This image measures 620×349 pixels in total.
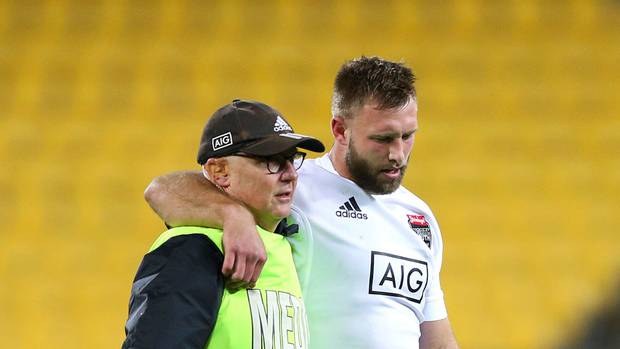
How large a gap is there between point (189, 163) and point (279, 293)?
360 cm

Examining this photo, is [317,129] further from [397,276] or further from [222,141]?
[222,141]

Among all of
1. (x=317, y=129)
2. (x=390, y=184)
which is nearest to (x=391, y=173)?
(x=390, y=184)

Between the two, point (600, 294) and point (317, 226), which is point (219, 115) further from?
point (600, 294)

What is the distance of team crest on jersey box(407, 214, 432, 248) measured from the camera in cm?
221

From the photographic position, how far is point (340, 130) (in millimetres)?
2174

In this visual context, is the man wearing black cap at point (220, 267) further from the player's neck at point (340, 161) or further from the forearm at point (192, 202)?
the player's neck at point (340, 161)

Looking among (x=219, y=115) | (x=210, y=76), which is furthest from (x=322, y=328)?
(x=210, y=76)

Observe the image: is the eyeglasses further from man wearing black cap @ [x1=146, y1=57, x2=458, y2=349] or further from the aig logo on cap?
man wearing black cap @ [x1=146, y1=57, x2=458, y2=349]

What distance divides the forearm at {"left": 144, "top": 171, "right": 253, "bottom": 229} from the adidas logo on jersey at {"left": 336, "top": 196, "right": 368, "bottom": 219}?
36cm

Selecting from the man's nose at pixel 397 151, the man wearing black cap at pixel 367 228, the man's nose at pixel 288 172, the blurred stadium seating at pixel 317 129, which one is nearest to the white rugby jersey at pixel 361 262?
the man wearing black cap at pixel 367 228

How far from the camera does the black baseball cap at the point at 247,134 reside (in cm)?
173

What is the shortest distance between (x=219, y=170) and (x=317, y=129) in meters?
3.62

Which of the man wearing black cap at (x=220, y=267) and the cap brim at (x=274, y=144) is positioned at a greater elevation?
the cap brim at (x=274, y=144)

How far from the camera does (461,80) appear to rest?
18.8 feet
